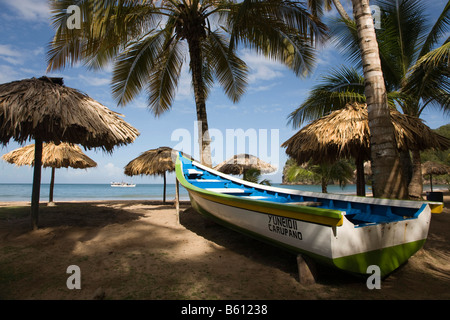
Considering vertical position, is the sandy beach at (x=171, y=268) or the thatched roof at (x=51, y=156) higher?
the thatched roof at (x=51, y=156)

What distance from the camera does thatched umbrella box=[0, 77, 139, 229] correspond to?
4234mm

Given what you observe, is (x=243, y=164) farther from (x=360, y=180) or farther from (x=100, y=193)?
(x=100, y=193)

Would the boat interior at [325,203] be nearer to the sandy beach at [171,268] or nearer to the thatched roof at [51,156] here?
the sandy beach at [171,268]

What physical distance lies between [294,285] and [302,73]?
22.8 feet

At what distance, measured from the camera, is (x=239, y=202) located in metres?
3.57

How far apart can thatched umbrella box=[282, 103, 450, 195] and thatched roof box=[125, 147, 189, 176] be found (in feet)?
18.4

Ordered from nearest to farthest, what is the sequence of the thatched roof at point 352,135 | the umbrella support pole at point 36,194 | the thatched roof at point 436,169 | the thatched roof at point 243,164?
the umbrella support pole at point 36,194
the thatched roof at point 352,135
the thatched roof at point 243,164
the thatched roof at point 436,169

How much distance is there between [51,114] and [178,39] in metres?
4.64

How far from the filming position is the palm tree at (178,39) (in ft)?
20.3

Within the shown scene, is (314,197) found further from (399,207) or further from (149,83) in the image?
(149,83)

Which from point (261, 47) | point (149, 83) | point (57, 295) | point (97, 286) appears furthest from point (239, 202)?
point (149, 83)

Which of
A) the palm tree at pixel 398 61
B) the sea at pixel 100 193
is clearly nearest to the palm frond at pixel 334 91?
the palm tree at pixel 398 61

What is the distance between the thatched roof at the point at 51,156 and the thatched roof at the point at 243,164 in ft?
20.8

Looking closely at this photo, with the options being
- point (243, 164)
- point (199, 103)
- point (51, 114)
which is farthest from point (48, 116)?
point (243, 164)
